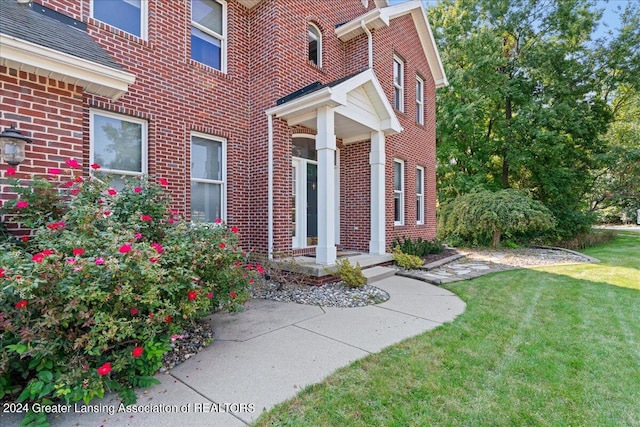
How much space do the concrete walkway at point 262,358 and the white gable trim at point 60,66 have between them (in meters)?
3.49

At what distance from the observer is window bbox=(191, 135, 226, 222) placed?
6441 millimetres

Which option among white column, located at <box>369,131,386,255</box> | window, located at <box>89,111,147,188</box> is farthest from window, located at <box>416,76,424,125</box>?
window, located at <box>89,111,147,188</box>

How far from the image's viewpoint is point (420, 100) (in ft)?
38.4

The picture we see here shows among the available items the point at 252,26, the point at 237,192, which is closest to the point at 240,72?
the point at 252,26

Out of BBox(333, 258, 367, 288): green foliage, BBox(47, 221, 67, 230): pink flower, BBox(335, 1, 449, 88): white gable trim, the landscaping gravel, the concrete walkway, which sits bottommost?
the concrete walkway

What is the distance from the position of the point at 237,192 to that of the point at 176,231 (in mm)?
3588

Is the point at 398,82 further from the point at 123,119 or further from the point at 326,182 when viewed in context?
the point at 123,119

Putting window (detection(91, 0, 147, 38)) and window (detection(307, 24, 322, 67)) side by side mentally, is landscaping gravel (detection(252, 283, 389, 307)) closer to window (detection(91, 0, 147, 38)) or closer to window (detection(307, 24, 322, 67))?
window (detection(91, 0, 147, 38))

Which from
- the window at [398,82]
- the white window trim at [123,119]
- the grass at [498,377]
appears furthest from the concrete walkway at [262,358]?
the window at [398,82]

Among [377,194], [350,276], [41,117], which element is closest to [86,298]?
[41,117]

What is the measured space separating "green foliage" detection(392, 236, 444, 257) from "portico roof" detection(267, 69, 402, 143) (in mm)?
3235

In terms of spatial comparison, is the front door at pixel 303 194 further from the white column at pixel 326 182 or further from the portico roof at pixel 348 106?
the white column at pixel 326 182

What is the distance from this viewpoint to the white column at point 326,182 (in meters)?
6.31

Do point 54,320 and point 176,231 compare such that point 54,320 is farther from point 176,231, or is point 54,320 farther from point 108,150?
point 108,150
